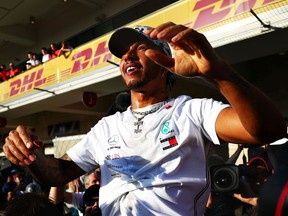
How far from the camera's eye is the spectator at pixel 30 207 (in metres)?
1.22

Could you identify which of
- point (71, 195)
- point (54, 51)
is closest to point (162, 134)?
point (71, 195)

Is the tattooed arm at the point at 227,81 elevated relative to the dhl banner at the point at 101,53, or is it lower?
lower

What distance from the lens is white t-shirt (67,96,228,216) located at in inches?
44.9

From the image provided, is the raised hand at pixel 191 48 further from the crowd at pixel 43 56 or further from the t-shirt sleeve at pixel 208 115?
the crowd at pixel 43 56

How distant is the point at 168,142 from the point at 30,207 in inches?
22.0

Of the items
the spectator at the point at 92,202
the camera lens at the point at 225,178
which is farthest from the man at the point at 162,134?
the camera lens at the point at 225,178

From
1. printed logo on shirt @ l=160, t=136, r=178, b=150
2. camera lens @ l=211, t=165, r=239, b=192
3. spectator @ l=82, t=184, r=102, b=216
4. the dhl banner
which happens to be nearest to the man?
printed logo on shirt @ l=160, t=136, r=178, b=150

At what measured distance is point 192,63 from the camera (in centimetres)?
90

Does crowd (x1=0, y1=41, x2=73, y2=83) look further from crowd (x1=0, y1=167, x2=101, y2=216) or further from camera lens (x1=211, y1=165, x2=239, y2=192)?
camera lens (x1=211, y1=165, x2=239, y2=192)

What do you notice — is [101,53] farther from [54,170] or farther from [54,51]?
[54,170]

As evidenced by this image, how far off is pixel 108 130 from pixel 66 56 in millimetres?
7254

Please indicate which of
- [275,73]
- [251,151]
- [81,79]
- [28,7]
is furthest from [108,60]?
[28,7]

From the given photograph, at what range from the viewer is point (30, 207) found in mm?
1228

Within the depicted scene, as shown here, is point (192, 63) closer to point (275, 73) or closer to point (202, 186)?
point (202, 186)
